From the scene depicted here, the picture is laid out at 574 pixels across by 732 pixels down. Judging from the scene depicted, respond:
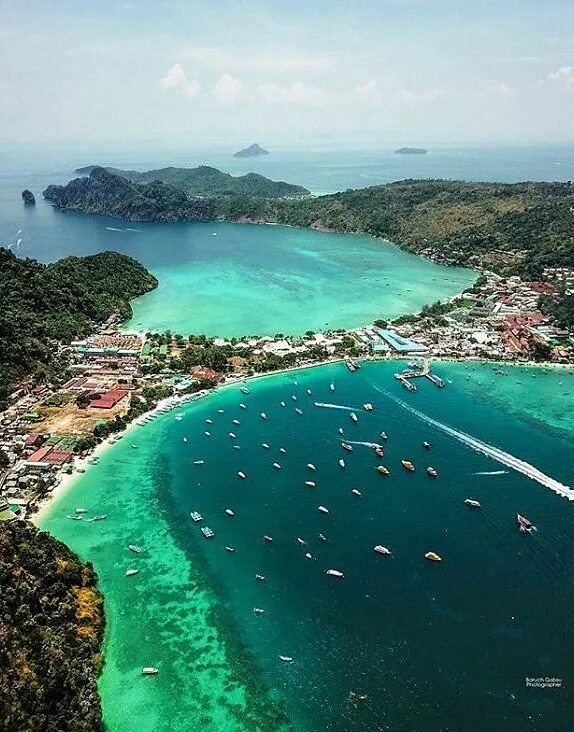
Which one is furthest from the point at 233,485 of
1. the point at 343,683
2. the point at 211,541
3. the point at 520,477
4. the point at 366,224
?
the point at 366,224

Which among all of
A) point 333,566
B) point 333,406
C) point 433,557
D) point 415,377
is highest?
point 415,377

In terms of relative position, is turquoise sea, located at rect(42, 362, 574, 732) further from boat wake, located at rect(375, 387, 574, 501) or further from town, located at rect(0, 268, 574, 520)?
town, located at rect(0, 268, 574, 520)

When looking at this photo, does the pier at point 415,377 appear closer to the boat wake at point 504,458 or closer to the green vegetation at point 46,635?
the boat wake at point 504,458

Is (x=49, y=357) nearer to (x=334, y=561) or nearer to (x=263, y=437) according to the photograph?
(x=263, y=437)

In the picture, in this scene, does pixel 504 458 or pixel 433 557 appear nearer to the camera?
pixel 433 557

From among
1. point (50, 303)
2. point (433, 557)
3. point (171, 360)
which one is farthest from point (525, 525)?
point (50, 303)

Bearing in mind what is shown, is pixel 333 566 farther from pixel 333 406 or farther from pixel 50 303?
pixel 50 303

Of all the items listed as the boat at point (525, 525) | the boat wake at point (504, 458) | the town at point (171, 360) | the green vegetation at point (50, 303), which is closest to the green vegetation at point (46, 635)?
the town at point (171, 360)
